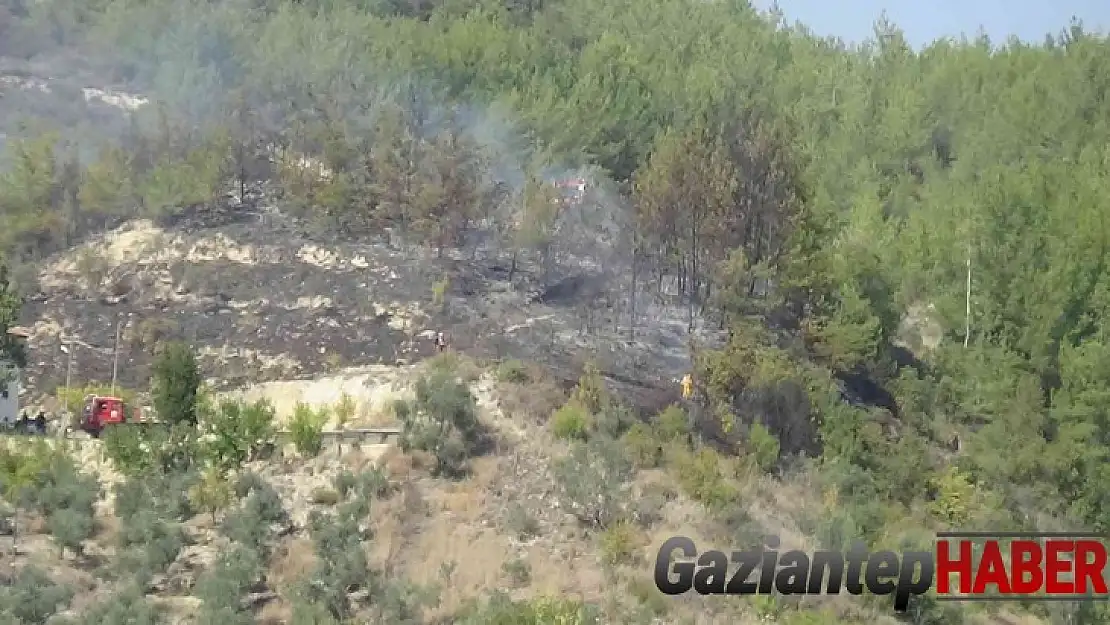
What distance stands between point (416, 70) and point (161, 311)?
14.2 m

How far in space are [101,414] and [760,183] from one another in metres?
14.1

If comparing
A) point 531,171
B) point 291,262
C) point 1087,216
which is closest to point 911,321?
point 1087,216

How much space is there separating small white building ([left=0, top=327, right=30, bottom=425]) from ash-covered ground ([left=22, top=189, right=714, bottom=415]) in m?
1.71

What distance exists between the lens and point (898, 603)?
16.0 metres

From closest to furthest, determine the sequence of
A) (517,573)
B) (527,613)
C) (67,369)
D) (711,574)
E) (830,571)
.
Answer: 1. (527,613)
2. (711,574)
3. (830,571)
4. (517,573)
5. (67,369)

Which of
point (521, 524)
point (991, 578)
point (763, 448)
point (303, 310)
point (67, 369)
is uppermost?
point (303, 310)

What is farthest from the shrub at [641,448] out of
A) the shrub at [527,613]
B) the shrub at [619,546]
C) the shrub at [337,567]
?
the shrub at [527,613]

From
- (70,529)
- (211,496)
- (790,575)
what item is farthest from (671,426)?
(70,529)

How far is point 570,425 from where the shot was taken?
1944cm

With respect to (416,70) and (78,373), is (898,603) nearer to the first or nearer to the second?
(78,373)

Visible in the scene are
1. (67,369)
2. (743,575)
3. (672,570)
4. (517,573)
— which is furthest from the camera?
(67,369)

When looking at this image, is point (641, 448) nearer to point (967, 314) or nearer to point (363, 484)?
point (363, 484)

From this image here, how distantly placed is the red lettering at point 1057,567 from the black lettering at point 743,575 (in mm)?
5244

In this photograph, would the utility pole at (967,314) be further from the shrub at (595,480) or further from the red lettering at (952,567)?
the shrub at (595,480)
